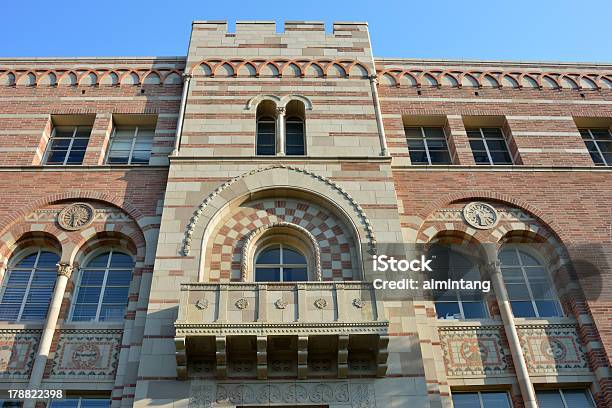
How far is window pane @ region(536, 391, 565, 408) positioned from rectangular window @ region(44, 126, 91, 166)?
13.2 metres

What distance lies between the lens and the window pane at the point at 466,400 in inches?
508

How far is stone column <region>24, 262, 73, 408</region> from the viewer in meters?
12.6

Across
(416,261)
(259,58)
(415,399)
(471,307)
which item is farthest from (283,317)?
(259,58)

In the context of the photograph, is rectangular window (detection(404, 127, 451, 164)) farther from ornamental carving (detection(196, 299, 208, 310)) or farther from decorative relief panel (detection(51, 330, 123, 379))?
decorative relief panel (detection(51, 330, 123, 379))

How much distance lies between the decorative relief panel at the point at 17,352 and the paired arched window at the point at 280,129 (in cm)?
740

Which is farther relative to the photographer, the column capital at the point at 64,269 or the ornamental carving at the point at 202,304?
the column capital at the point at 64,269

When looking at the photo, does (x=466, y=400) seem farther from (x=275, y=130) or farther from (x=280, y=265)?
(x=275, y=130)

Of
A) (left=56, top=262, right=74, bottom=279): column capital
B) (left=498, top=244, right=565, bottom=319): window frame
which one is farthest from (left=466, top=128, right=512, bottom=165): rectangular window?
(left=56, top=262, right=74, bottom=279): column capital

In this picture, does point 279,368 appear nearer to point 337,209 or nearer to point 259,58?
point 337,209

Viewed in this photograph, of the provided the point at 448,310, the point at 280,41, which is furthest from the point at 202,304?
the point at 280,41

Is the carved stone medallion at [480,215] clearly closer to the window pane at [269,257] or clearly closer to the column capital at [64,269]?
the window pane at [269,257]

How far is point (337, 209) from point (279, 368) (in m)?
4.36

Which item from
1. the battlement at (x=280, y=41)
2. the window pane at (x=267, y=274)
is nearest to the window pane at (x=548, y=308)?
the window pane at (x=267, y=274)

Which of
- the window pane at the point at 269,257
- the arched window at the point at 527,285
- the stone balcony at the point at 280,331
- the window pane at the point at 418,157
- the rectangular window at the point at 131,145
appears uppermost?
the rectangular window at the point at 131,145
